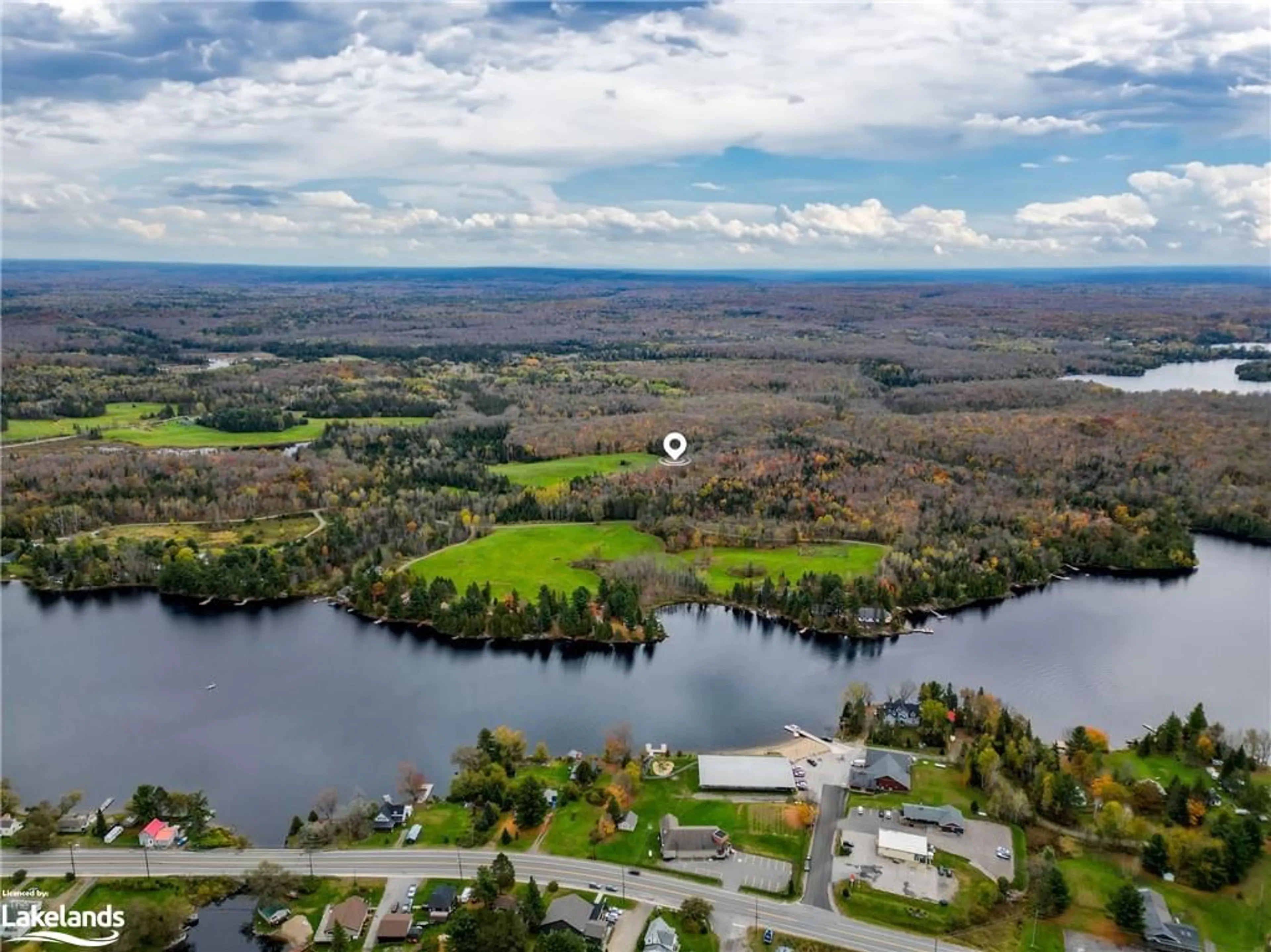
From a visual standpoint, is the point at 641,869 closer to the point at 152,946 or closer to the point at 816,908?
the point at 816,908

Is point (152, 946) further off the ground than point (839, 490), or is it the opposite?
point (839, 490)

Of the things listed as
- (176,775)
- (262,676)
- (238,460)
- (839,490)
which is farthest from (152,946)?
(238,460)

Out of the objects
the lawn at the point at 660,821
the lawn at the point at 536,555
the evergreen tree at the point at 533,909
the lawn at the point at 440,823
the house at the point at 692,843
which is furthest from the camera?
the lawn at the point at 536,555

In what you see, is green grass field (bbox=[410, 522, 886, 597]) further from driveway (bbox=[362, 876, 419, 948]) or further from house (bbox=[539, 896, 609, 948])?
house (bbox=[539, 896, 609, 948])

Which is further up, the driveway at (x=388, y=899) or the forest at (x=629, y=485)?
the forest at (x=629, y=485)

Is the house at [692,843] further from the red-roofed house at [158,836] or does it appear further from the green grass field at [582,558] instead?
the green grass field at [582,558]

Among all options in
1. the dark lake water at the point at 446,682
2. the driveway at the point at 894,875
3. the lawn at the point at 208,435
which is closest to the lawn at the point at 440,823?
the dark lake water at the point at 446,682
